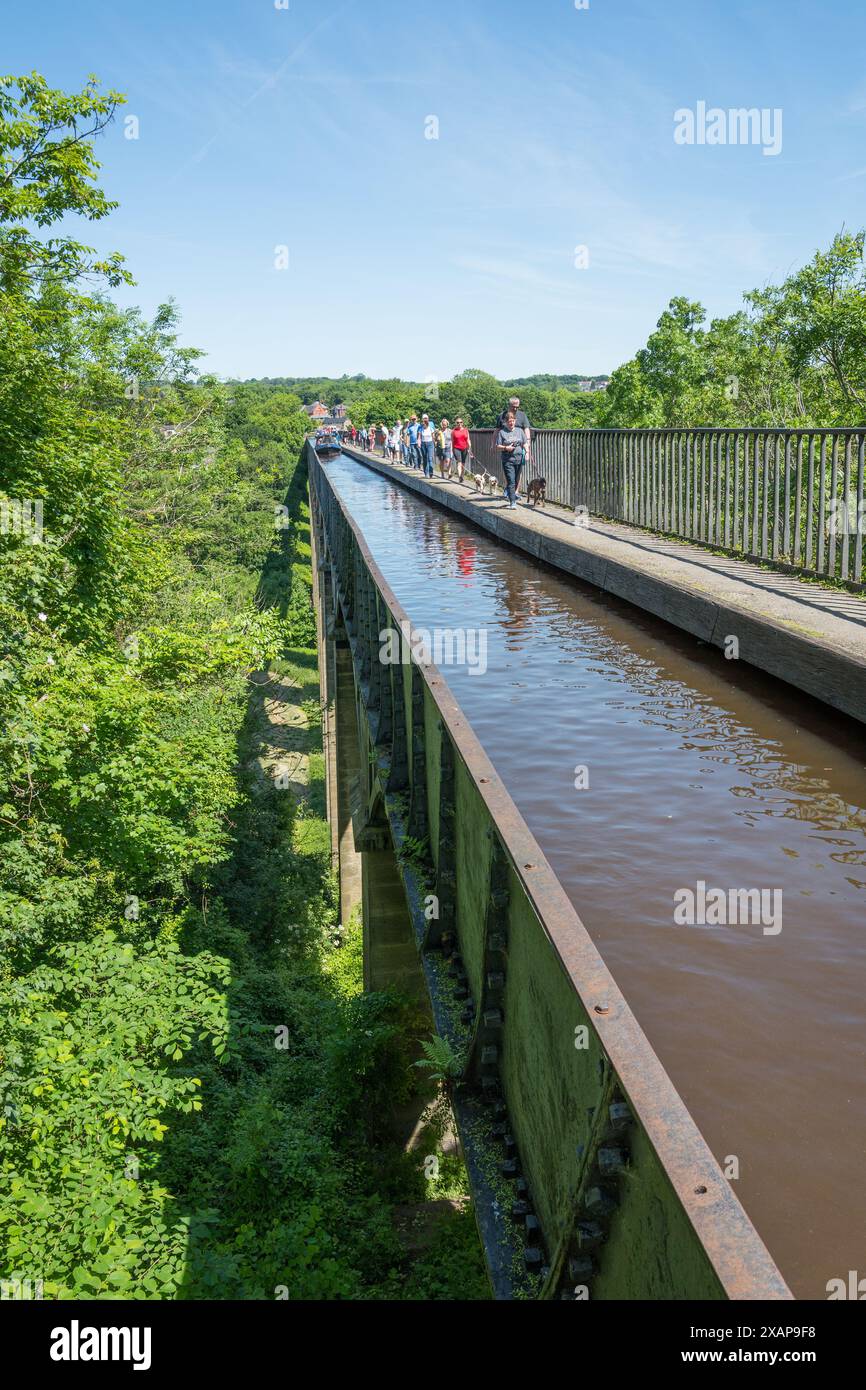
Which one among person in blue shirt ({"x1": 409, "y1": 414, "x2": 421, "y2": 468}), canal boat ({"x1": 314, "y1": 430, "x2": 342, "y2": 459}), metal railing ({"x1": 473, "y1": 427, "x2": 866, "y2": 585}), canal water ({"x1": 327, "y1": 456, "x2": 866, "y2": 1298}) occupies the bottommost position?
canal water ({"x1": 327, "y1": 456, "x2": 866, "y2": 1298})

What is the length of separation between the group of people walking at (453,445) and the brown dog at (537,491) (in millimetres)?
292

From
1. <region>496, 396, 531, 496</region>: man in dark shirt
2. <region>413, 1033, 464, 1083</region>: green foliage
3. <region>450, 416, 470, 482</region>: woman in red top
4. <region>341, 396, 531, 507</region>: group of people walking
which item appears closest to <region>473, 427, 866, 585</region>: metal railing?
<region>496, 396, 531, 496</region>: man in dark shirt

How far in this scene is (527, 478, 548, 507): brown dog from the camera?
17078 mm

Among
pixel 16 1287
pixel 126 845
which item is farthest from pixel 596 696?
pixel 126 845

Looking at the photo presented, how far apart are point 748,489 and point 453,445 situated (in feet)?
54.6

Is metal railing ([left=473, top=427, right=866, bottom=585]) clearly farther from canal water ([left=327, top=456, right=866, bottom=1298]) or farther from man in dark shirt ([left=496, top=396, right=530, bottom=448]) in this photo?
canal water ([left=327, top=456, right=866, bottom=1298])

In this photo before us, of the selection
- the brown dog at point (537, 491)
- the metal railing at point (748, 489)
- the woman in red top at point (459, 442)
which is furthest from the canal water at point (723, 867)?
the woman in red top at point (459, 442)

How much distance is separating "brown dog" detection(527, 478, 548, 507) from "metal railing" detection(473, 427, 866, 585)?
1.46 metres

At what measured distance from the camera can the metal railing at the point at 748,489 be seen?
7.97 m

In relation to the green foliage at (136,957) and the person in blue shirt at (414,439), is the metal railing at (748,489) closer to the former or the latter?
the green foliage at (136,957)

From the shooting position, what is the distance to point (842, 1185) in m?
2.38

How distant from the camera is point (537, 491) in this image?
1714cm

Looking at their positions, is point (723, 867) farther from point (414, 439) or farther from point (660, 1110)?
point (414, 439)

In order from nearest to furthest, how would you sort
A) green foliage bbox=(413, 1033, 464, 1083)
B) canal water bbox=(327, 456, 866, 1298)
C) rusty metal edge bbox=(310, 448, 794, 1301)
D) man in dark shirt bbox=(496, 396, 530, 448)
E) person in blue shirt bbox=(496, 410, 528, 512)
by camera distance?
1. rusty metal edge bbox=(310, 448, 794, 1301)
2. canal water bbox=(327, 456, 866, 1298)
3. green foliage bbox=(413, 1033, 464, 1083)
4. man in dark shirt bbox=(496, 396, 530, 448)
5. person in blue shirt bbox=(496, 410, 528, 512)
